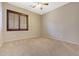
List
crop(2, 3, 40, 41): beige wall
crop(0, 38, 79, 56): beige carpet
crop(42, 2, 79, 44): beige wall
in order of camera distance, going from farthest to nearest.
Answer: crop(2, 3, 40, 41): beige wall < crop(42, 2, 79, 44): beige wall < crop(0, 38, 79, 56): beige carpet

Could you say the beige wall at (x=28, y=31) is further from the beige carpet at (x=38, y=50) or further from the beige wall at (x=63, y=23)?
the beige carpet at (x=38, y=50)

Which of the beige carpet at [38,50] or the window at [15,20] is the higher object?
the window at [15,20]

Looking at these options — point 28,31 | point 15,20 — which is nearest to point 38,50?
point 15,20

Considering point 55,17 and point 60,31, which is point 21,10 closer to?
point 55,17

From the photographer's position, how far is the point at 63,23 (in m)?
4.87

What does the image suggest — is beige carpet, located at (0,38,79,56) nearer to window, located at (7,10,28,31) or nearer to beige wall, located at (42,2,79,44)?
beige wall, located at (42,2,79,44)

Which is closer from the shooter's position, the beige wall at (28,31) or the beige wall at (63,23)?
the beige wall at (63,23)

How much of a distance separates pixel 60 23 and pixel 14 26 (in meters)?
2.69

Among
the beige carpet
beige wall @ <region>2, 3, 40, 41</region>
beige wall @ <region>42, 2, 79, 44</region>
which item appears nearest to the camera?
the beige carpet

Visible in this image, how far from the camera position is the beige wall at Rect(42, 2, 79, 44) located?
412 centimetres

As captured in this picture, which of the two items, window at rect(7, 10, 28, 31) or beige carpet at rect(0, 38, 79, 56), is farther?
window at rect(7, 10, 28, 31)

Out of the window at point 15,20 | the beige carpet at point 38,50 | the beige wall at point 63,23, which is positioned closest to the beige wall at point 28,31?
the window at point 15,20

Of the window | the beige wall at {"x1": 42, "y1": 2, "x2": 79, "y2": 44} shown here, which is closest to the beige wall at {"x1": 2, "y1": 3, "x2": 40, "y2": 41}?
the window

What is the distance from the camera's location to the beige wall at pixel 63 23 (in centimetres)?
412
